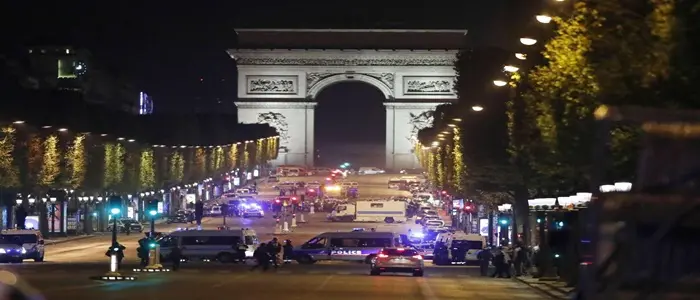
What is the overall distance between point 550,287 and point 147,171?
5748cm

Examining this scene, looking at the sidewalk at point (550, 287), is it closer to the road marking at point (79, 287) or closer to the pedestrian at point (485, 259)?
the pedestrian at point (485, 259)

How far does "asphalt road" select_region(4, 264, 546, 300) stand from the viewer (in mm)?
30109

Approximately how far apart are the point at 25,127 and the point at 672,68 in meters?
55.0

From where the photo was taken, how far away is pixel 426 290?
115ft

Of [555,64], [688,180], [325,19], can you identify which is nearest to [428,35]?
[325,19]

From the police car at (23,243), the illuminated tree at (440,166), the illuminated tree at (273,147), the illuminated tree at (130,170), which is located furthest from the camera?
the illuminated tree at (273,147)

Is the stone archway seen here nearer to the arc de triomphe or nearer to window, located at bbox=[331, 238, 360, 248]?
the arc de triomphe

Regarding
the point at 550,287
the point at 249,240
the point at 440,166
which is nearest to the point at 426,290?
the point at 550,287

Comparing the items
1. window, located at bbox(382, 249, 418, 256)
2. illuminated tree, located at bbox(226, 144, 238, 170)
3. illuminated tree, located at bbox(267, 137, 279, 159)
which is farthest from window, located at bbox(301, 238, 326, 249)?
illuminated tree, located at bbox(267, 137, 279, 159)

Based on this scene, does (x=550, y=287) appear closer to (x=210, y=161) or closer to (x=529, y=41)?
(x=529, y=41)

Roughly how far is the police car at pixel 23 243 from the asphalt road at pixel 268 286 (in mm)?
5273

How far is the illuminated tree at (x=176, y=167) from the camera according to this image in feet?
338

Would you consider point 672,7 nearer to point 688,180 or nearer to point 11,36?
point 688,180

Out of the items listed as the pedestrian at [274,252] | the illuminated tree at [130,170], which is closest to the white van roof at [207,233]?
the pedestrian at [274,252]
